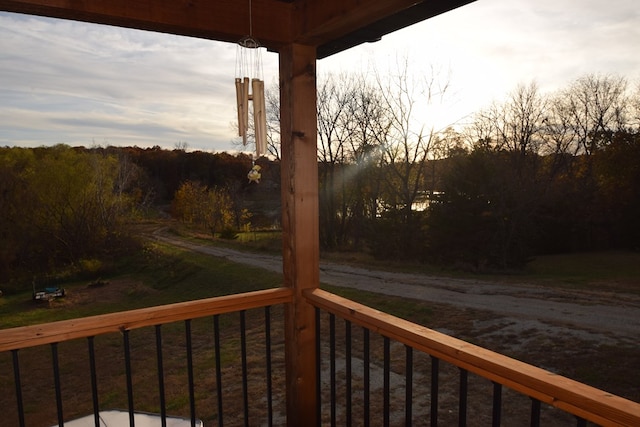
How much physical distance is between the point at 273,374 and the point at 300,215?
13.7ft

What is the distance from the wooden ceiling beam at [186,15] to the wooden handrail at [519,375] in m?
1.25

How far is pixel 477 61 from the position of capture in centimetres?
1162

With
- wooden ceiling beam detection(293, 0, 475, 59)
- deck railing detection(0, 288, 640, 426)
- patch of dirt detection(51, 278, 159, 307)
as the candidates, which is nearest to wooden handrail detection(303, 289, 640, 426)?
deck railing detection(0, 288, 640, 426)

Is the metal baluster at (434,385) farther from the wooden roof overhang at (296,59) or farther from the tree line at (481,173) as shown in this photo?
the tree line at (481,173)

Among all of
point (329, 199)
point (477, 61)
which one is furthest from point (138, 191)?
point (477, 61)

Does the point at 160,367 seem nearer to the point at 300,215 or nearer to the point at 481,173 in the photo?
the point at 300,215

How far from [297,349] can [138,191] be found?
22610mm

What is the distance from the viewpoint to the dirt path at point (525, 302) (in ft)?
20.3

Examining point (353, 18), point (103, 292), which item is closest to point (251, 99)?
point (353, 18)

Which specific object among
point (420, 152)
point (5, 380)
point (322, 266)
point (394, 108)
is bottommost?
point (5, 380)

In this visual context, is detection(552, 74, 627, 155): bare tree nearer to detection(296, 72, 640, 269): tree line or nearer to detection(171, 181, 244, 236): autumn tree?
detection(296, 72, 640, 269): tree line

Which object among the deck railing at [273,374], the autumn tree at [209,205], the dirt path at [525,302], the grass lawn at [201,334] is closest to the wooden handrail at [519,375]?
the deck railing at [273,374]

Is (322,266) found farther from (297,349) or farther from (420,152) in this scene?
(297,349)

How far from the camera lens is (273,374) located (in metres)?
5.55
